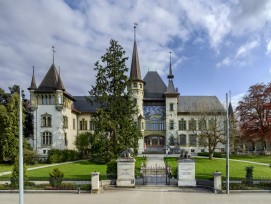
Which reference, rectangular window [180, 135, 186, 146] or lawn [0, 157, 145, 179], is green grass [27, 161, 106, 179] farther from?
rectangular window [180, 135, 186, 146]

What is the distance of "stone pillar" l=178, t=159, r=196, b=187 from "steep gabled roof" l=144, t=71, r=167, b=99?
1353 inches

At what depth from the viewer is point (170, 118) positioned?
52.6 m

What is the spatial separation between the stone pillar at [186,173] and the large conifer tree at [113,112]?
1266 cm

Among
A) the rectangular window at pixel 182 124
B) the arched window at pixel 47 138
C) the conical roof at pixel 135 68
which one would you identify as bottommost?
the arched window at pixel 47 138

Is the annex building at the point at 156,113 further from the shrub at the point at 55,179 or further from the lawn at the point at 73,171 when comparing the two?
the shrub at the point at 55,179

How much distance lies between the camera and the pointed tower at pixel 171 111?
171 feet

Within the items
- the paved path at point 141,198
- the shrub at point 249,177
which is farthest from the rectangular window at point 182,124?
the paved path at point 141,198

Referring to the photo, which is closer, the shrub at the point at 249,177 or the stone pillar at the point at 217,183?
the stone pillar at the point at 217,183

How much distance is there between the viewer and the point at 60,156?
36812 millimetres

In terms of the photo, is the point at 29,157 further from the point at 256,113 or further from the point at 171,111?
the point at 256,113

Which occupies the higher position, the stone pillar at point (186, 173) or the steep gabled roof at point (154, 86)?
the steep gabled roof at point (154, 86)

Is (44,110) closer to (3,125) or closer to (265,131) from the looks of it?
(3,125)

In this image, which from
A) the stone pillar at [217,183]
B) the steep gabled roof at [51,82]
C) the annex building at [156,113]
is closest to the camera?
the stone pillar at [217,183]

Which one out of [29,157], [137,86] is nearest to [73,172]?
[29,157]
